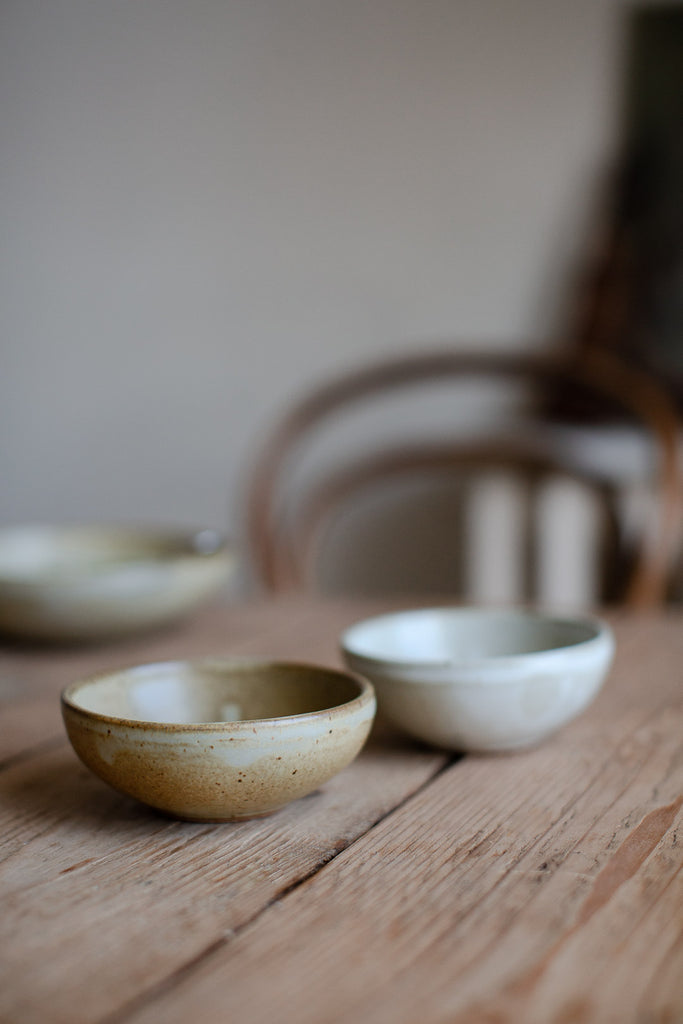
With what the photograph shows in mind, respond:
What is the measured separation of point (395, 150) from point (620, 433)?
711 millimetres

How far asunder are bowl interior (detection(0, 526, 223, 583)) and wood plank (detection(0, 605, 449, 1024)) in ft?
1.40

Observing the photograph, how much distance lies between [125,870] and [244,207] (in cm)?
182

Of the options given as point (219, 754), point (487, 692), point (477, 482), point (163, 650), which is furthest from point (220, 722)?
point (477, 482)

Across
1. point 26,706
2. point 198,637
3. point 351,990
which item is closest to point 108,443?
point 198,637

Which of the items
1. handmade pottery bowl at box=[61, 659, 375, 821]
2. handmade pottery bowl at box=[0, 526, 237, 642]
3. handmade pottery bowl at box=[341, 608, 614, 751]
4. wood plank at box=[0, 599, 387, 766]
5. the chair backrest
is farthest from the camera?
the chair backrest

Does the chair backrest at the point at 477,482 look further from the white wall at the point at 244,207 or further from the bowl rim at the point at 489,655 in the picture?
the bowl rim at the point at 489,655

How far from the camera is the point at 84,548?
103cm

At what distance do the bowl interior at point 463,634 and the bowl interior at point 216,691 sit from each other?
9cm

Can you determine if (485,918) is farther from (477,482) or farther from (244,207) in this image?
(244,207)

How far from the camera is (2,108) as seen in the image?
2193 mm

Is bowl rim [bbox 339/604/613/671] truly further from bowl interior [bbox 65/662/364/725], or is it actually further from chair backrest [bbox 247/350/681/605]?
chair backrest [bbox 247/350/681/605]

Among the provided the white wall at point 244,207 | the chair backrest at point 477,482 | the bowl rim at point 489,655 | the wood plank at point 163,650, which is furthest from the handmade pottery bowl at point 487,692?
the white wall at point 244,207

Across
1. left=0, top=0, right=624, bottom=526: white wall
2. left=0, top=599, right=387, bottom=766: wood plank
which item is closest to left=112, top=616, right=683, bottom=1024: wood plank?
left=0, top=599, right=387, bottom=766: wood plank

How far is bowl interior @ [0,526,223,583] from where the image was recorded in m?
0.99
